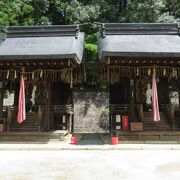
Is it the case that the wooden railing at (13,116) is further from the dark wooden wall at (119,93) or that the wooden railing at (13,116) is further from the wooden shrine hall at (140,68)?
the dark wooden wall at (119,93)

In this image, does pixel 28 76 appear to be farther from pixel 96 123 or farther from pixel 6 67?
pixel 96 123

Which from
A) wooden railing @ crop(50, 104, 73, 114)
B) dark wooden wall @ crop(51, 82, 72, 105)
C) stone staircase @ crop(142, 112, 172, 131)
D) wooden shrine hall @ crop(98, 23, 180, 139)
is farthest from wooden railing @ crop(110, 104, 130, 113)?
dark wooden wall @ crop(51, 82, 72, 105)

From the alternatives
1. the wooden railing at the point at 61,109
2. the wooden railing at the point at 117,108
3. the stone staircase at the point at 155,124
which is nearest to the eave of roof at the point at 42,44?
the wooden railing at the point at 61,109

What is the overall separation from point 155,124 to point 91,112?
39.1 feet

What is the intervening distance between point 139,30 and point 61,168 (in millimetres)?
11996

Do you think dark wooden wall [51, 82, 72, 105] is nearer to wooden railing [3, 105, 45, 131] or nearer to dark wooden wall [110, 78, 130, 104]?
wooden railing [3, 105, 45, 131]

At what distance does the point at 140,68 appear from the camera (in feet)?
52.2

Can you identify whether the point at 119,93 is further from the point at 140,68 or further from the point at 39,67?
the point at 39,67

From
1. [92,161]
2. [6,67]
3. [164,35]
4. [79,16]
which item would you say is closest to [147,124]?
[164,35]

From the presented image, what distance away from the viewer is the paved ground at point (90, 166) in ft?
25.0

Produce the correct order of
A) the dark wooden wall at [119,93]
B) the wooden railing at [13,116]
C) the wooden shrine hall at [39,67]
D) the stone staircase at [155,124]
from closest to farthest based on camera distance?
the wooden shrine hall at [39,67], the wooden railing at [13,116], the stone staircase at [155,124], the dark wooden wall at [119,93]

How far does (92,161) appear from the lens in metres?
9.96

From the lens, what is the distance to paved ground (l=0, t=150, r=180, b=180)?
7625 millimetres

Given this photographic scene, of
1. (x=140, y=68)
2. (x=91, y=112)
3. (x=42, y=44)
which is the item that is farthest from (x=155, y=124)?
(x=91, y=112)
